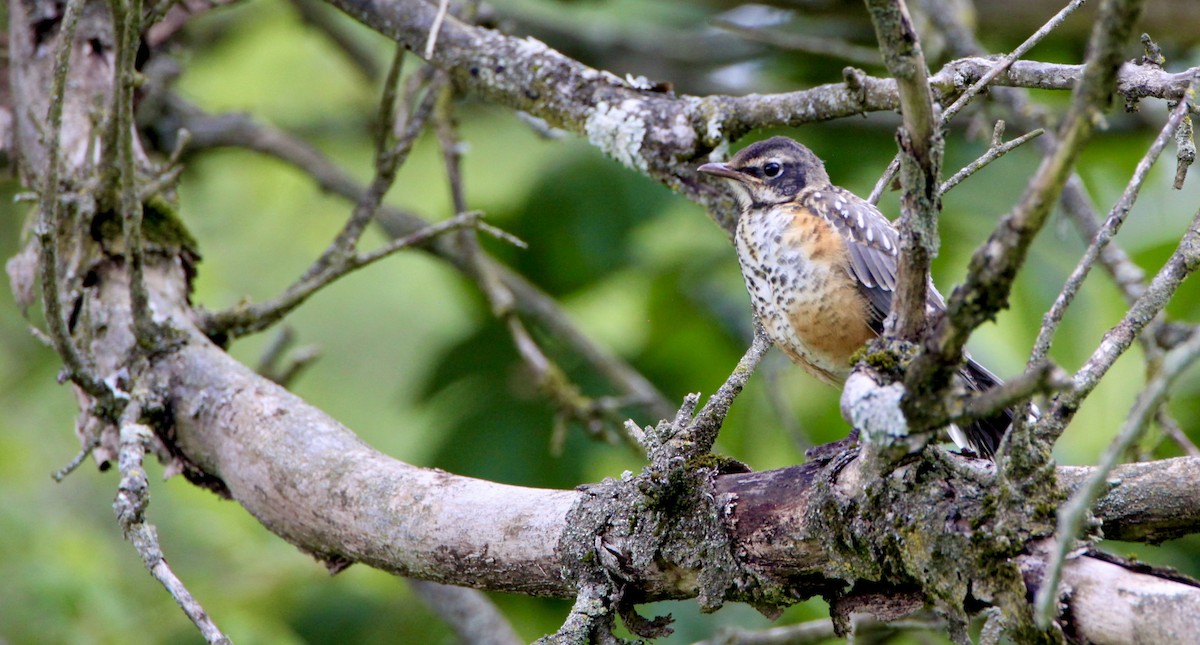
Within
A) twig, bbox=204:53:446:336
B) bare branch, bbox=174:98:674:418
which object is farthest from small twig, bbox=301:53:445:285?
bare branch, bbox=174:98:674:418

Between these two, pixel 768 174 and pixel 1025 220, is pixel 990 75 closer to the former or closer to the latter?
pixel 1025 220

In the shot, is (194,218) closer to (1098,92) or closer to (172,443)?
(172,443)

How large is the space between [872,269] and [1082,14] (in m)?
2.88

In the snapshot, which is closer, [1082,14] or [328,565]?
[328,565]

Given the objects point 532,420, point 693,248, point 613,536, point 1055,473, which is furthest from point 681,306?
point 1055,473

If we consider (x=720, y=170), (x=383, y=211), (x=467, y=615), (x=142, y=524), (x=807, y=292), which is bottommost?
(x=142, y=524)

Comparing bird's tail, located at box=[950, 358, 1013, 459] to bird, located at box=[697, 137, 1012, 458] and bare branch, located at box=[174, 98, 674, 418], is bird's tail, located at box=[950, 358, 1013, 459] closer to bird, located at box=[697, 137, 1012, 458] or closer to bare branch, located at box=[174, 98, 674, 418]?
bird, located at box=[697, 137, 1012, 458]

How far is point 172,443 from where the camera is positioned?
3.10 meters

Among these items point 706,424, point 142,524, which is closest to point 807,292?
point 706,424

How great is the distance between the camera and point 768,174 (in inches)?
142

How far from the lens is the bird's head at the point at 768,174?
3.51 metres

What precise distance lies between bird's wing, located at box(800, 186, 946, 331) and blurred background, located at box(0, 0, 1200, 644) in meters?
1.07

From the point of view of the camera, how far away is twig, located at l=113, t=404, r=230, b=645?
2085 mm

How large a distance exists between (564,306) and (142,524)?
332 cm
